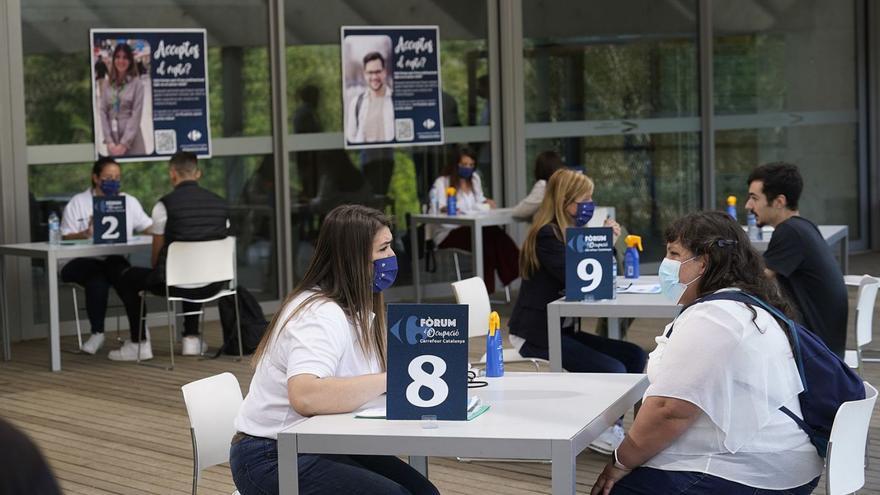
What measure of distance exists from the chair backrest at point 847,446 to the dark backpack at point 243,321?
5.63m

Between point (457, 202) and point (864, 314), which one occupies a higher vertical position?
point (457, 202)

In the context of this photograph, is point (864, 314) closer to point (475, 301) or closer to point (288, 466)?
point (475, 301)

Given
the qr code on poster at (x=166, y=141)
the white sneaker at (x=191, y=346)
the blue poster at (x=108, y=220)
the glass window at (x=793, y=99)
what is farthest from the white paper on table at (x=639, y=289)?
the glass window at (x=793, y=99)

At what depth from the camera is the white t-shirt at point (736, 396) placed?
10.5ft

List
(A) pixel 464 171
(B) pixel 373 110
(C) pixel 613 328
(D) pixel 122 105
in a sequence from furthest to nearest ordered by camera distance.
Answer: (B) pixel 373 110 → (A) pixel 464 171 → (D) pixel 122 105 → (C) pixel 613 328

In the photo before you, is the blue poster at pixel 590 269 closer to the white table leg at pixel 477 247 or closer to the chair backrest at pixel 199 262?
the chair backrest at pixel 199 262

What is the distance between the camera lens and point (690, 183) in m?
13.0

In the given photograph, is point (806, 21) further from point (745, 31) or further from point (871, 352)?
point (871, 352)

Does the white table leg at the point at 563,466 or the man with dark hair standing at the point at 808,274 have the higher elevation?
the man with dark hair standing at the point at 808,274

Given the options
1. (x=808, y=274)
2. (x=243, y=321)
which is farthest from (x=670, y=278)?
(x=243, y=321)

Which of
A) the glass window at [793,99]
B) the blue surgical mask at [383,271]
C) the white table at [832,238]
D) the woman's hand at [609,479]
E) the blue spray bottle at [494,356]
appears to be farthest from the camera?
the glass window at [793,99]

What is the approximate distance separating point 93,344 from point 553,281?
4.19 meters

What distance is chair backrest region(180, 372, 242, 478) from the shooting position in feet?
11.7

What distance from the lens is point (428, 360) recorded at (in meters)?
3.17
